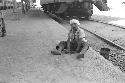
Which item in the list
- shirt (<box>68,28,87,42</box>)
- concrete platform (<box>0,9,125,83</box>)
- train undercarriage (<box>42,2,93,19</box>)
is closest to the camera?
concrete platform (<box>0,9,125,83</box>)

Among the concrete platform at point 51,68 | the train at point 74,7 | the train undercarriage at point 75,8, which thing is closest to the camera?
the concrete platform at point 51,68

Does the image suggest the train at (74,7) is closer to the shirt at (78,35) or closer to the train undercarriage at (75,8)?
the train undercarriage at (75,8)

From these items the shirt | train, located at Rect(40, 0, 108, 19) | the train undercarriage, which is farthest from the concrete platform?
the train undercarriage

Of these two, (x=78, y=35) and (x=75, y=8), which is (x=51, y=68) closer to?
(x=78, y=35)

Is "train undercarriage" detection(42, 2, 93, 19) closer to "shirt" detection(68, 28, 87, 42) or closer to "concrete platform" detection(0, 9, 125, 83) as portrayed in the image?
"concrete platform" detection(0, 9, 125, 83)

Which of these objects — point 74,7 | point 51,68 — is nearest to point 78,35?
point 51,68

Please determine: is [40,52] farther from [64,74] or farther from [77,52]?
[64,74]

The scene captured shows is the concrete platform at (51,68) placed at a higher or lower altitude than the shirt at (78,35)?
lower

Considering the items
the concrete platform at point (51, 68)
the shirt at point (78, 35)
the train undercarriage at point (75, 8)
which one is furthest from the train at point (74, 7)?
the shirt at point (78, 35)

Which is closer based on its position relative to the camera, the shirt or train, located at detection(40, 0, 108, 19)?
the shirt

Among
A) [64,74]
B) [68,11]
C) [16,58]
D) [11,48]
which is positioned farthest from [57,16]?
[64,74]

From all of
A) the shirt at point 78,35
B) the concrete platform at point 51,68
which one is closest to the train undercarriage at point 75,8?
the concrete platform at point 51,68

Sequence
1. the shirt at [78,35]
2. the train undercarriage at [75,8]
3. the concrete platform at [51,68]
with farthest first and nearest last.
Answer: the train undercarriage at [75,8]
the shirt at [78,35]
the concrete platform at [51,68]

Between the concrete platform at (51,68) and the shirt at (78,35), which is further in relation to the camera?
the shirt at (78,35)
